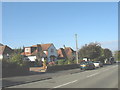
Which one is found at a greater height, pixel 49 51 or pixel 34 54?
pixel 49 51

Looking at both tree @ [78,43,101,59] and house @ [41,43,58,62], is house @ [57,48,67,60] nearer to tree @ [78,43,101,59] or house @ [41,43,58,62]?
house @ [41,43,58,62]

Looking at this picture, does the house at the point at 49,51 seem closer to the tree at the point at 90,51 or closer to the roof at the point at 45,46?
the roof at the point at 45,46

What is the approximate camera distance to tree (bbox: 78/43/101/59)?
211 ft

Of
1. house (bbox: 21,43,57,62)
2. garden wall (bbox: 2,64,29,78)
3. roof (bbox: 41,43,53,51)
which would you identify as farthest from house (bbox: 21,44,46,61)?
garden wall (bbox: 2,64,29,78)

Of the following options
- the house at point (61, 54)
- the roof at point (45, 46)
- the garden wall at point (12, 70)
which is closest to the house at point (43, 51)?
the roof at point (45, 46)

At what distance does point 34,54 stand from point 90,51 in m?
16.4

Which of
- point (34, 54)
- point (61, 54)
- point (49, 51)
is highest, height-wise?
point (49, 51)

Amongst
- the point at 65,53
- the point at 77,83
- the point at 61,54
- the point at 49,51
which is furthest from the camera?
the point at 65,53

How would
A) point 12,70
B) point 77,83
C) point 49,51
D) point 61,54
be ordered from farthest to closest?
1. point 61,54
2. point 49,51
3. point 12,70
4. point 77,83

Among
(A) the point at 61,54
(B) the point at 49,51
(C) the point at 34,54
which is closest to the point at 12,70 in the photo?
(C) the point at 34,54

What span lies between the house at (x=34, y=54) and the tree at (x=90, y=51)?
11.6 m

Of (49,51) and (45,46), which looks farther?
(45,46)

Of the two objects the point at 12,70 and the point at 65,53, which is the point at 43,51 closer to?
the point at 65,53

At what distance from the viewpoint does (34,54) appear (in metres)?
64.6
